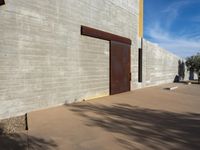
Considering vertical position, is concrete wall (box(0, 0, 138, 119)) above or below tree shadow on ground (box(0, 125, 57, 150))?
above

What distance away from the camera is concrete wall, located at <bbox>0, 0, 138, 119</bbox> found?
670 cm

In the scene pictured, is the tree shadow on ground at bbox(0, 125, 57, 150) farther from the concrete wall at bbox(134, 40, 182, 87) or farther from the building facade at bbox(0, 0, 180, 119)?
the concrete wall at bbox(134, 40, 182, 87)

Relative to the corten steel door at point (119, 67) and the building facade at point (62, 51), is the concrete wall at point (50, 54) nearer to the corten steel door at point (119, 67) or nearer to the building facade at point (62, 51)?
the building facade at point (62, 51)

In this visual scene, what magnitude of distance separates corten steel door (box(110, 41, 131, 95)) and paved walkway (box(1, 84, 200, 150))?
12.1 ft

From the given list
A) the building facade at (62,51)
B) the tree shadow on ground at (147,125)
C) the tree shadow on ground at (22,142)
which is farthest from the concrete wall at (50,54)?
the tree shadow on ground at (22,142)

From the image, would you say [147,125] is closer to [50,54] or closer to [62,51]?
[50,54]

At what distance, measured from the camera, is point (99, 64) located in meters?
10.7

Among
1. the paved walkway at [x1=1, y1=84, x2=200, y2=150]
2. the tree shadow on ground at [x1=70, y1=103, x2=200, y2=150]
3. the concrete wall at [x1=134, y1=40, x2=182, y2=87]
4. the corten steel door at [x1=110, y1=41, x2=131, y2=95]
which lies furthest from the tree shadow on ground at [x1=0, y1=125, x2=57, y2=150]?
the concrete wall at [x1=134, y1=40, x2=182, y2=87]

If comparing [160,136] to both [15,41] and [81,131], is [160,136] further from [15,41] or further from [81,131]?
[15,41]

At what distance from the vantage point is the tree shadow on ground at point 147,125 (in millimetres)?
4820

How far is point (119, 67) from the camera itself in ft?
41.2

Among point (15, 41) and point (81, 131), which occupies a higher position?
point (15, 41)

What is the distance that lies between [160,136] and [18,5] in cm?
525

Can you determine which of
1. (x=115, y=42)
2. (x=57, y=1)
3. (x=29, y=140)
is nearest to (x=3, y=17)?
(x=57, y=1)
